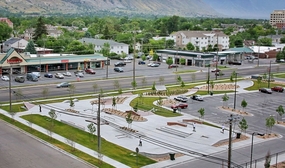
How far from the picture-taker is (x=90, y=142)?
3312 cm

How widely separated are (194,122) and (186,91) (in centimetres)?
1729

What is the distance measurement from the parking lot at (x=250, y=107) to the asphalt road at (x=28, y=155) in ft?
55.1

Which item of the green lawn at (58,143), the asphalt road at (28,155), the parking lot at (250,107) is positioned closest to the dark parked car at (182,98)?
the parking lot at (250,107)

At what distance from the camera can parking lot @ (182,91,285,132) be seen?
1624 inches

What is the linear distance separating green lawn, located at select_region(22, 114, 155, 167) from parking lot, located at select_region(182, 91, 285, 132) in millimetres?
12512

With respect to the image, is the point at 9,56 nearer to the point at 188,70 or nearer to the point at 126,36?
the point at 188,70

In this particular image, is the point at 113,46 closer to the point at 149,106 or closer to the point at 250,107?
the point at 149,106

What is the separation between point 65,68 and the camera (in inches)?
2968

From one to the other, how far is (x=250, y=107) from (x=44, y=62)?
3774 centimetres

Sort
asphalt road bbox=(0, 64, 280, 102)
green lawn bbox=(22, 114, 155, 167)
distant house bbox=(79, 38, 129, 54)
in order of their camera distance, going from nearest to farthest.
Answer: green lawn bbox=(22, 114, 155, 167)
asphalt road bbox=(0, 64, 280, 102)
distant house bbox=(79, 38, 129, 54)

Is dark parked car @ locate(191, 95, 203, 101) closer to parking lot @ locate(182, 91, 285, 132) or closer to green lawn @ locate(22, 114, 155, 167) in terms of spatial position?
parking lot @ locate(182, 91, 285, 132)

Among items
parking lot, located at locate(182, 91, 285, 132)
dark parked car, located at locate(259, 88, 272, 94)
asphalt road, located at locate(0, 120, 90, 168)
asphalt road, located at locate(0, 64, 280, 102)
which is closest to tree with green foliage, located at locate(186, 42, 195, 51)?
asphalt road, located at locate(0, 64, 280, 102)

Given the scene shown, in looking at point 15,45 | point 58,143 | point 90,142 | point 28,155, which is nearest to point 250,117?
point 90,142

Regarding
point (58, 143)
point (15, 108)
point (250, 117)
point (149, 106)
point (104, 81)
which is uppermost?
point (104, 81)
